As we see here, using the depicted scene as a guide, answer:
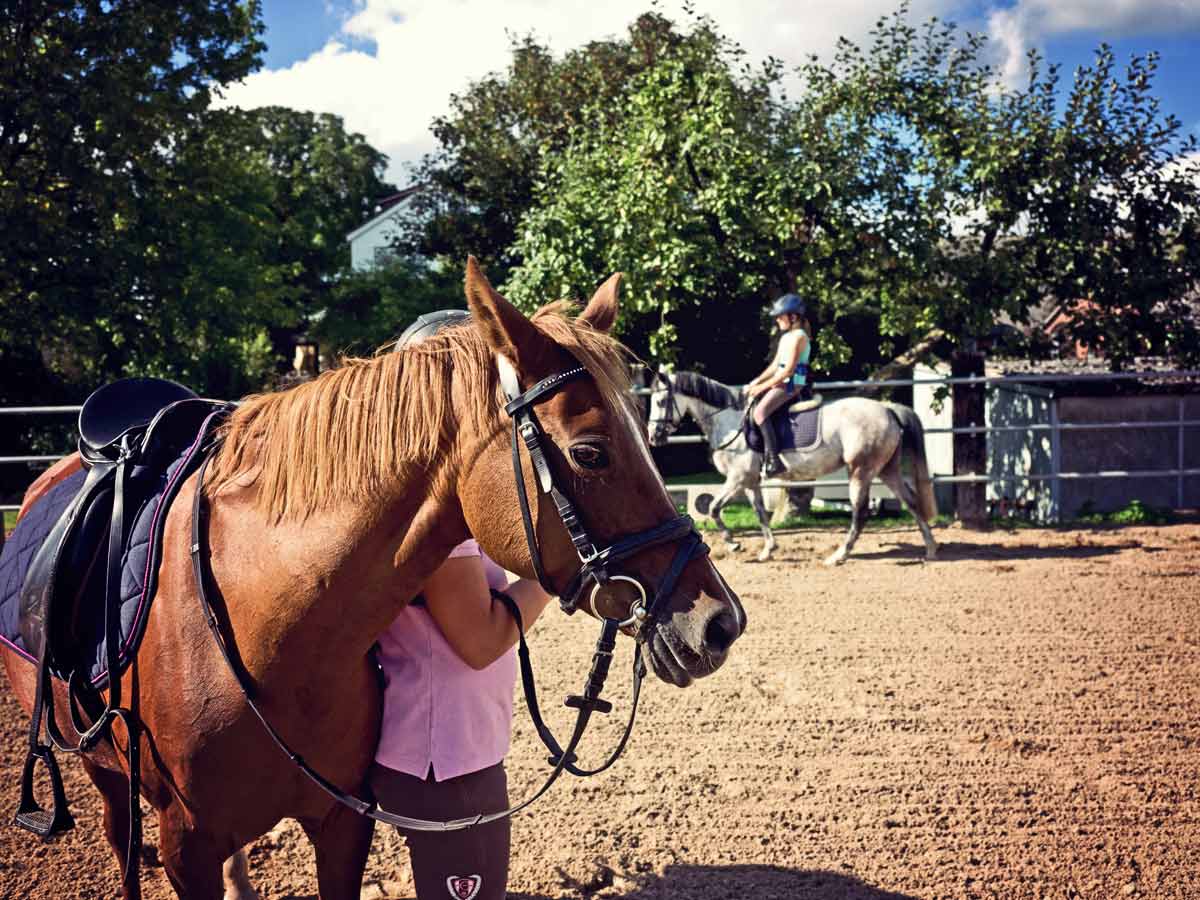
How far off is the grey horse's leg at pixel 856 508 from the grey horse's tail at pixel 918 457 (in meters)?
0.48

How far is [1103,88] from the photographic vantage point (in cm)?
970

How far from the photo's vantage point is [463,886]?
187cm

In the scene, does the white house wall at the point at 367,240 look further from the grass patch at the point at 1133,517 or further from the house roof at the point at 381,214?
the grass patch at the point at 1133,517

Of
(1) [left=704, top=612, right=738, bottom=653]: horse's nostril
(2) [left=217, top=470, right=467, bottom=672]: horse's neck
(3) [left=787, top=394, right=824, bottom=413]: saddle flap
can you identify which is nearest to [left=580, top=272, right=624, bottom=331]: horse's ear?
(2) [left=217, top=470, right=467, bottom=672]: horse's neck

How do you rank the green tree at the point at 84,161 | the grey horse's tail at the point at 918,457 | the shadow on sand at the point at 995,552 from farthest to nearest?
the green tree at the point at 84,161, the grey horse's tail at the point at 918,457, the shadow on sand at the point at 995,552

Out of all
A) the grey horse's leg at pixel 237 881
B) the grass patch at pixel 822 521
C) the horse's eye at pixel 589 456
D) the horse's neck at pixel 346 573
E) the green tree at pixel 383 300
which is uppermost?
the green tree at pixel 383 300

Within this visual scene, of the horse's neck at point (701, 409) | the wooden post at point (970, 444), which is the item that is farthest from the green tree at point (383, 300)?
the wooden post at point (970, 444)

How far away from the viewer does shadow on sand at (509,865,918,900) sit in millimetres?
2885

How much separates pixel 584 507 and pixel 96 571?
3.89 feet

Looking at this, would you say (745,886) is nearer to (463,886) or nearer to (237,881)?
(463,886)

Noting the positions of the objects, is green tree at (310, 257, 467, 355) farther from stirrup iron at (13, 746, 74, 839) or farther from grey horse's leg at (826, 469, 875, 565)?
stirrup iron at (13, 746, 74, 839)

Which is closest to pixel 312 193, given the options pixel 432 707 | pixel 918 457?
pixel 918 457

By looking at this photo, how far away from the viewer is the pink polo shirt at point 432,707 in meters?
1.89

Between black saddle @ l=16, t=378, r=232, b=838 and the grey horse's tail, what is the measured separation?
7685mm
